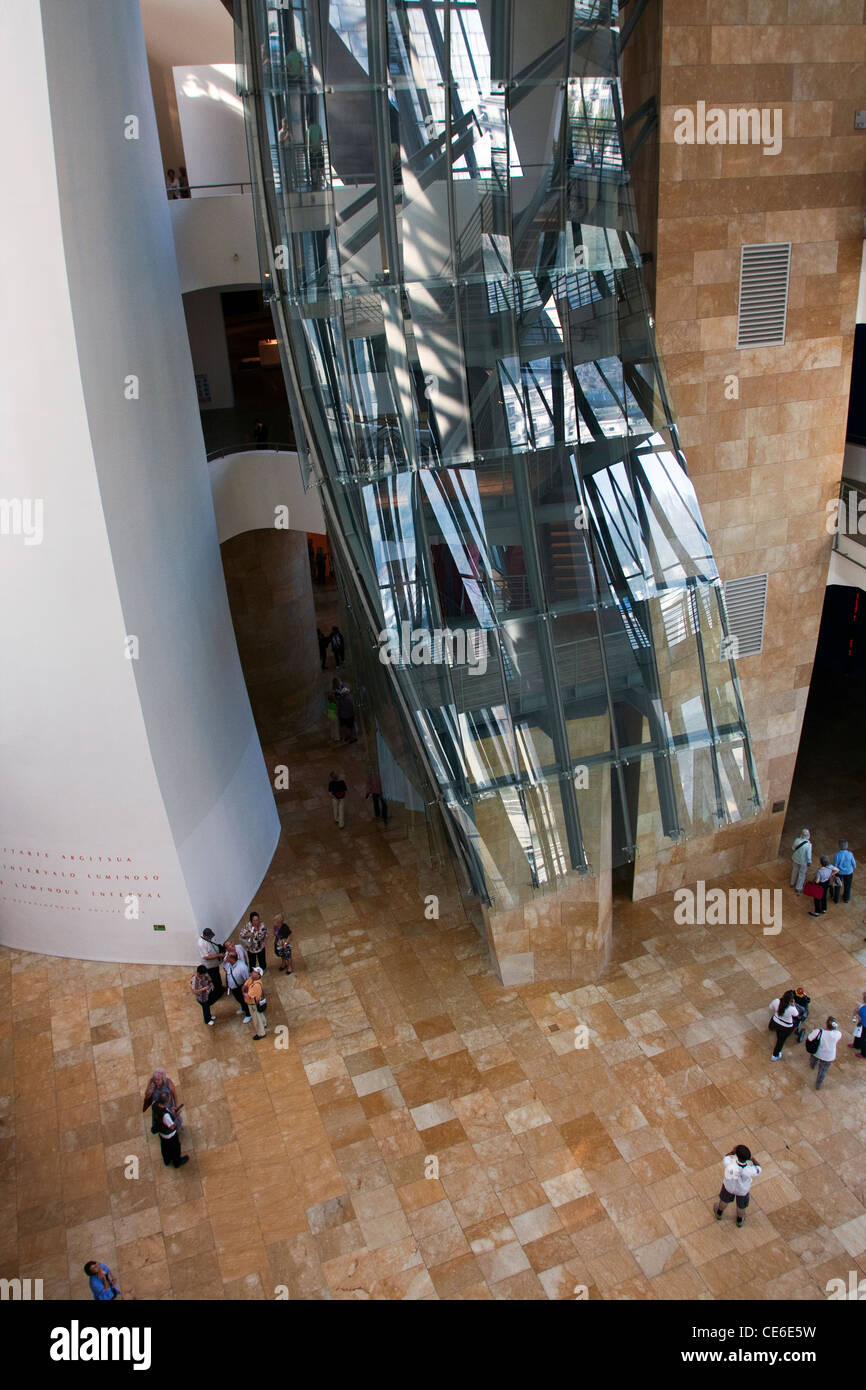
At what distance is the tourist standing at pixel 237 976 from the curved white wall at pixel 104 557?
1.04 meters

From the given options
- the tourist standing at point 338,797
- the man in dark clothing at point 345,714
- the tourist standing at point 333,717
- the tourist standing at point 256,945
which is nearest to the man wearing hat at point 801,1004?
the tourist standing at point 256,945

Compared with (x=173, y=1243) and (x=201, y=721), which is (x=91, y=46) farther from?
(x=173, y=1243)

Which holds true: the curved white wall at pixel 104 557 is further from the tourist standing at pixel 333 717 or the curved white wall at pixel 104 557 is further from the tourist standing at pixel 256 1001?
the tourist standing at pixel 333 717

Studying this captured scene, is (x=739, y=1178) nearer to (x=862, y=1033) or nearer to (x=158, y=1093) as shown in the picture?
(x=862, y=1033)

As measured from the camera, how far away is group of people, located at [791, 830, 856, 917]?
1338cm

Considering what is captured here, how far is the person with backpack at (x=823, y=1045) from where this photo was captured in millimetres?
10789

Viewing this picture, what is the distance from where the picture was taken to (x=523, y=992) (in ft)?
41.0

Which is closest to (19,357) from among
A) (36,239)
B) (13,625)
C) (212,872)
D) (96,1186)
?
(36,239)

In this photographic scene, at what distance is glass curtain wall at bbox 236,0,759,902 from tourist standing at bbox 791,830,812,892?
2527 millimetres

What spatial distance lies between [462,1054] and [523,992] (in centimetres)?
123

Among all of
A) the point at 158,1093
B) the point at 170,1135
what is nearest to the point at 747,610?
the point at 158,1093

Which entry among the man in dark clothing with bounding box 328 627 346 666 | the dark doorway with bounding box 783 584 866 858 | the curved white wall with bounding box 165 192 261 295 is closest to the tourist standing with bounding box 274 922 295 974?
the dark doorway with bounding box 783 584 866 858

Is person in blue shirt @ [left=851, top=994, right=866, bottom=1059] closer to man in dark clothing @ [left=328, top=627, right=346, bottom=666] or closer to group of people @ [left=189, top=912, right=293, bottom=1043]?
group of people @ [left=189, top=912, right=293, bottom=1043]

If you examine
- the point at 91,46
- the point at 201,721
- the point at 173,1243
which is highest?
the point at 91,46
